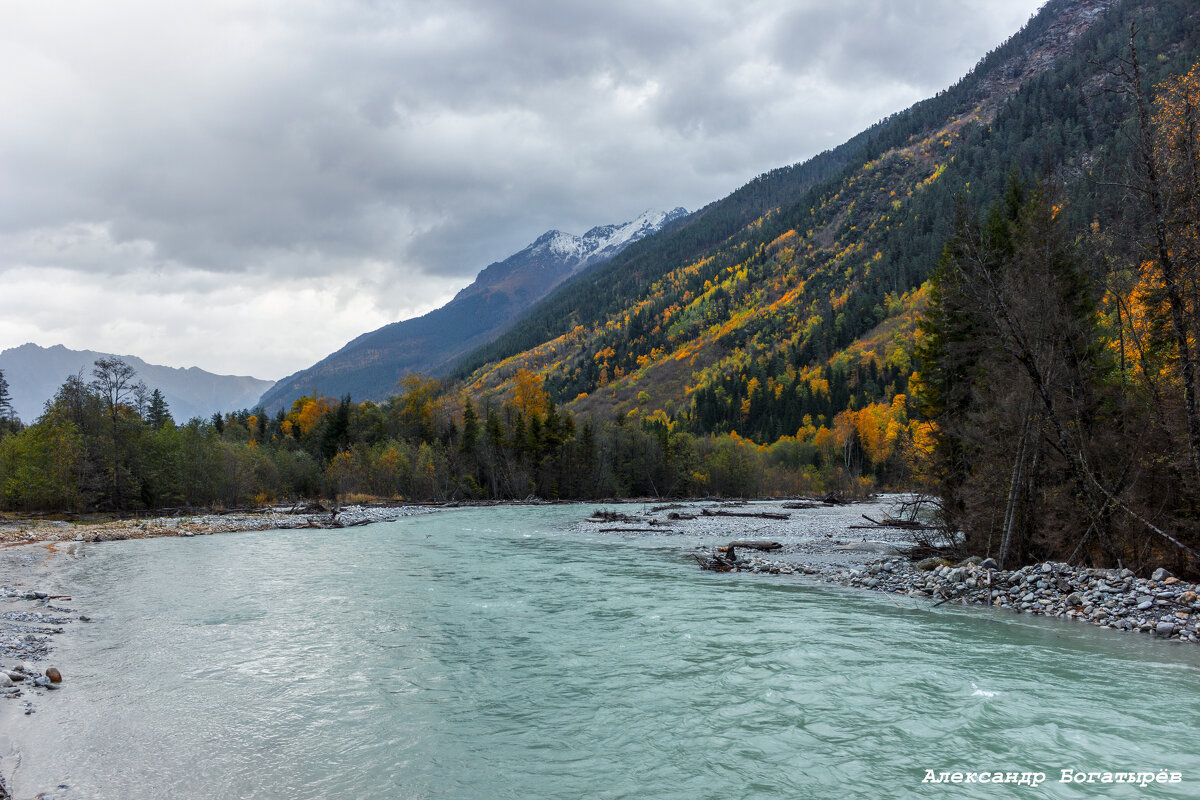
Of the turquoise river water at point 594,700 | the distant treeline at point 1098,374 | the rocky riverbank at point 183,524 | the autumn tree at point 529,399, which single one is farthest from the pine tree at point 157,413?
the distant treeline at point 1098,374

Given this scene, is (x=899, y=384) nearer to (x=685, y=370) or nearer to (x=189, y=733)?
(x=685, y=370)

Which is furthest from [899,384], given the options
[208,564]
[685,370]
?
[208,564]

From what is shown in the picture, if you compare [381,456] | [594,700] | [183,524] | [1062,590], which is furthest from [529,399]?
[594,700]

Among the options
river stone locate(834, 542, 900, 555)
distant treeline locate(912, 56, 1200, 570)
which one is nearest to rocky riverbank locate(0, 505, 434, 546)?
river stone locate(834, 542, 900, 555)

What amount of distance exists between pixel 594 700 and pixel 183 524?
46155mm

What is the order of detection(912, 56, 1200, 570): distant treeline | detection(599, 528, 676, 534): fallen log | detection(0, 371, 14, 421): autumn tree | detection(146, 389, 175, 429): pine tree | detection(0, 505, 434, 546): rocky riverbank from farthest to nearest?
detection(0, 371, 14, 421): autumn tree
detection(146, 389, 175, 429): pine tree
detection(599, 528, 676, 534): fallen log
detection(0, 505, 434, 546): rocky riverbank
detection(912, 56, 1200, 570): distant treeline

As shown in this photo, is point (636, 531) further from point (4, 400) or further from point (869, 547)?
point (4, 400)

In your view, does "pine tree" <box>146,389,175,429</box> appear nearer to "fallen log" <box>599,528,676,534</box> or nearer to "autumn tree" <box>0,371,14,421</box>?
"autumn tree" <box>0,371,14,421</box>

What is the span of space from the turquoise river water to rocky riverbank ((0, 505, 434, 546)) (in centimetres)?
2358

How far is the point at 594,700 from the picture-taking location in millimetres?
9844

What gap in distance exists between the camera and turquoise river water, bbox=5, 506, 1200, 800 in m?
7.26

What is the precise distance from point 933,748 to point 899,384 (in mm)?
141189

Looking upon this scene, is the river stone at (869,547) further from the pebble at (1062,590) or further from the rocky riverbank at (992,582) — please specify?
the pebble at (1062,590)

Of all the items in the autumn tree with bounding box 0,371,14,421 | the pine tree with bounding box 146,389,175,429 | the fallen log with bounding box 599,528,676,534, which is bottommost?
the fallen log with bounding box 599,528,676,534
